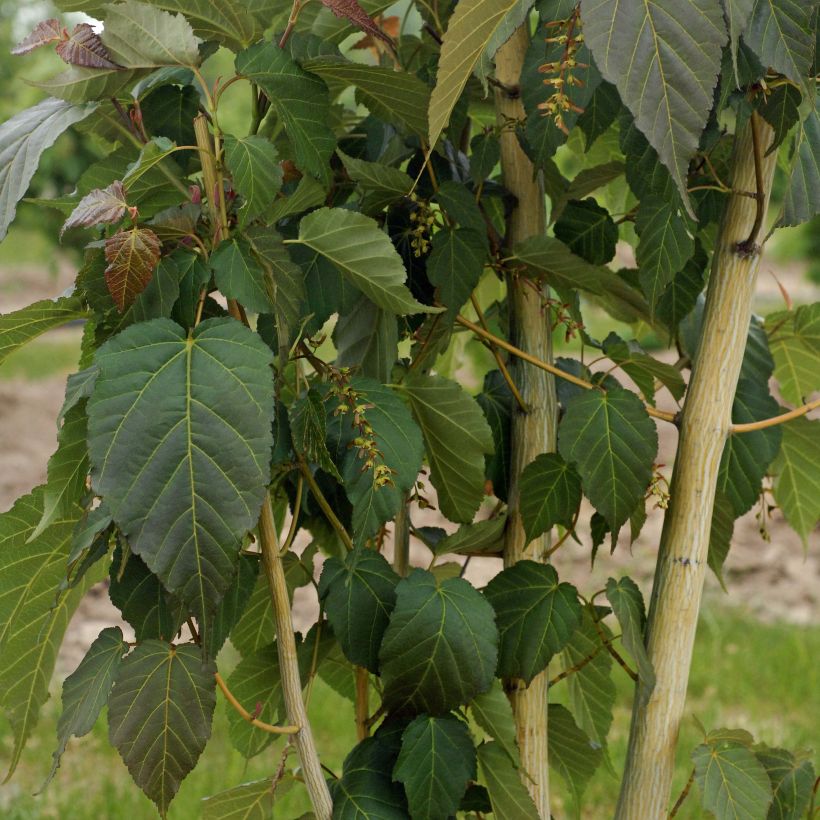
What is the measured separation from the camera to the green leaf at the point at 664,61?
0.79 metres

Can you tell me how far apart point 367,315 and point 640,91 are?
0.46 metres

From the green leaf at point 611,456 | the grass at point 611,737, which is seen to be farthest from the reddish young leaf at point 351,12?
the grass at point 611,737

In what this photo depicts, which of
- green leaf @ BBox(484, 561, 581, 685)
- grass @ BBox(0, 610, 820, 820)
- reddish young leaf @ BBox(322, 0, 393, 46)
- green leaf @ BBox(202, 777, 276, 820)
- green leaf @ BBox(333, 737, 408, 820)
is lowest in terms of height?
grass @ BBox(0, 610, 820, 820)

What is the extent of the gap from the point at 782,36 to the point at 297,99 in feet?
1.37

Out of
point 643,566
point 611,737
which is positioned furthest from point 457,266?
point 643,566

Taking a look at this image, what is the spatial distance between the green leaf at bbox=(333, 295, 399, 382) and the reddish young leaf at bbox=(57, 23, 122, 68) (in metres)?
0.35

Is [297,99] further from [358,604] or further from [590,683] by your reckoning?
[590,683]

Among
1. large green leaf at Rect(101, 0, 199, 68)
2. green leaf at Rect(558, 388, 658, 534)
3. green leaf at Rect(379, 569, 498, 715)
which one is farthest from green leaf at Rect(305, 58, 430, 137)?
green leaf at Rect(379, 569, 498, 715)

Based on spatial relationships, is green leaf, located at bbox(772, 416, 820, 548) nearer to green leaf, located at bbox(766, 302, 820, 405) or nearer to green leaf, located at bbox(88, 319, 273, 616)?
green leaf, located at bbox(766, 302, 820, 405)

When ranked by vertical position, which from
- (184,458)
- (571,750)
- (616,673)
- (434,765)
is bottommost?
(616,673)

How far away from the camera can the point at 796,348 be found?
1.52 meters

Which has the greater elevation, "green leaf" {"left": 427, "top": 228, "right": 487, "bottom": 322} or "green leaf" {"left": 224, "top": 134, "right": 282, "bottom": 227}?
"green leaf" {"left": 224, "top": 134, "right": 282, "bottom": 227}

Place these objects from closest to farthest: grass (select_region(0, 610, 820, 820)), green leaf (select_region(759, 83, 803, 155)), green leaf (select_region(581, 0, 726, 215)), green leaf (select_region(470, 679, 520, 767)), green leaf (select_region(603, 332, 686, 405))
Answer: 1. green leaf (select_region(581, 0, 726, 215))
2. green leaf (select_region(759, 83, 803, 155))
3. green leaf (select_region(470, 679, 520, 767))
4. green leaf (select_region(603, 332, 686, 405))
5. grass (select_region(0, 610, 820, 820))

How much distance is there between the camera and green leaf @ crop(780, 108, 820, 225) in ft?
3.29
